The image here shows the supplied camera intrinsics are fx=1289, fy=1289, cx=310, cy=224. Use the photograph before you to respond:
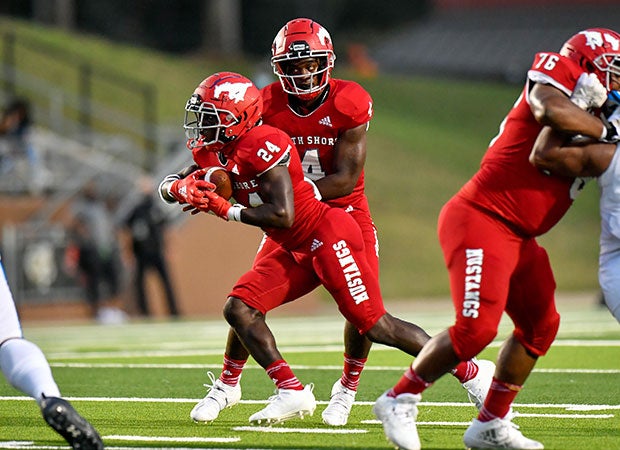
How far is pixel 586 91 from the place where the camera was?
5.24 meters

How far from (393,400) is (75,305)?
1226cm

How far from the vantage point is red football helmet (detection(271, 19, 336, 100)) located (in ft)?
21.4

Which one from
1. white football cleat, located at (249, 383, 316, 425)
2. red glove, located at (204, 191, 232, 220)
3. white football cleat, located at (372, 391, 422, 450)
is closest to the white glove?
white football cleat, located at (372, 391, 422, 450)

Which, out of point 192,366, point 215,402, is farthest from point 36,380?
point 192,366

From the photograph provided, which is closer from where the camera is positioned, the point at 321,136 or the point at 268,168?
the point at 268,168

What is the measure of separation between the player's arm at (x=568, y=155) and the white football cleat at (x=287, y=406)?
172 cm

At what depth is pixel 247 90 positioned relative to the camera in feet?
20.8

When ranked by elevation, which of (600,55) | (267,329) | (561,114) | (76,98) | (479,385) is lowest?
(76,98)

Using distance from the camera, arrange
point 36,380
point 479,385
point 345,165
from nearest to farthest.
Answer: point 36,380 < point 479,385 < point 345,165

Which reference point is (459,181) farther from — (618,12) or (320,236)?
(320,236)

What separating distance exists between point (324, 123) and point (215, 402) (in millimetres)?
1530

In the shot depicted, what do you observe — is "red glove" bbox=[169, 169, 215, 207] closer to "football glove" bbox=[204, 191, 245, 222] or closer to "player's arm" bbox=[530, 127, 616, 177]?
"football glove" bbox=[204, 191, 245, 222]

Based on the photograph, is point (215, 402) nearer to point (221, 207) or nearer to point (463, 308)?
point (221, 207)

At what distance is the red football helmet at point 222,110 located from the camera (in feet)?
20.4
